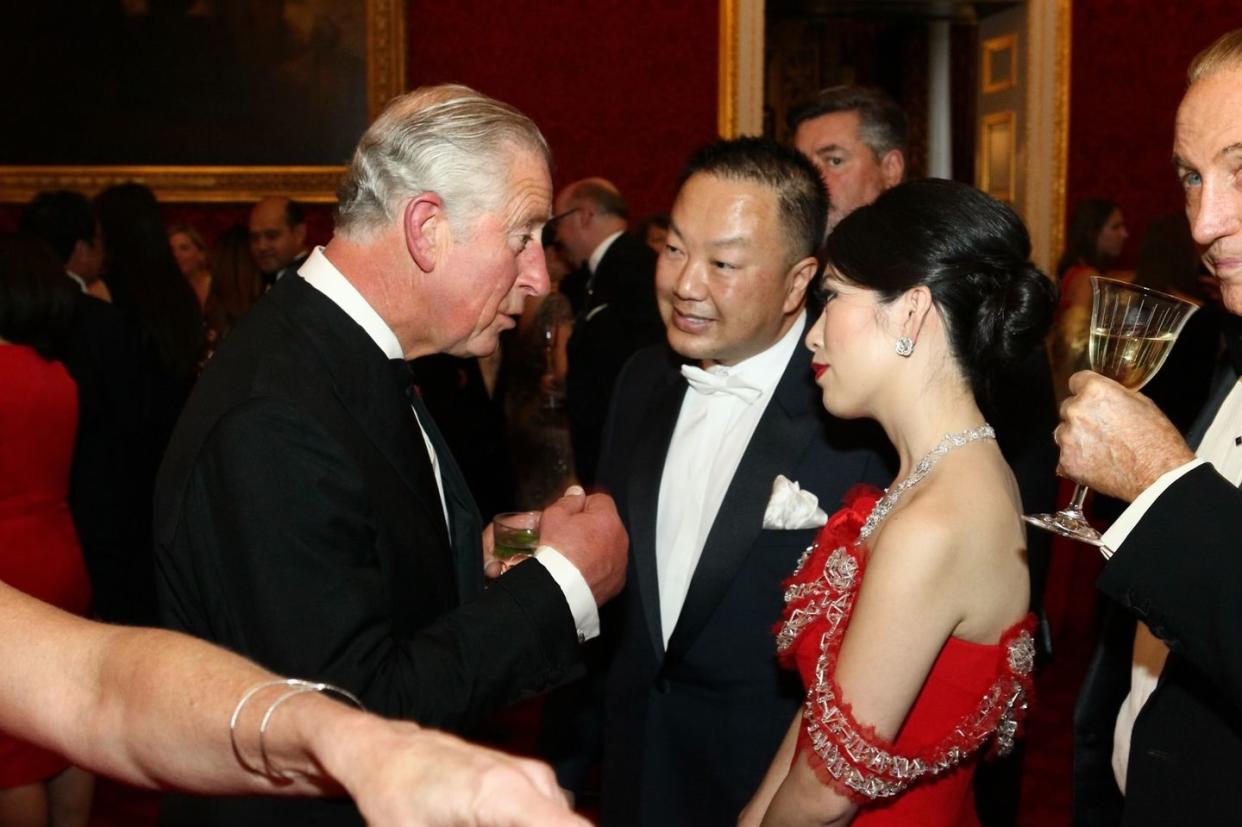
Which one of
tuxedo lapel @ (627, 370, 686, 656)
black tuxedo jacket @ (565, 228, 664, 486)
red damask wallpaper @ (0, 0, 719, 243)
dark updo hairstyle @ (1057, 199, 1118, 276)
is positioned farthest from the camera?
red damask wallpaper @ (0, 0, 719, 243)

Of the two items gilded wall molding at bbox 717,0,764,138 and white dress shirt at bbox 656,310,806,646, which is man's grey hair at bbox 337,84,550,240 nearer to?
white dress shirt at bbox 656,310,806,646

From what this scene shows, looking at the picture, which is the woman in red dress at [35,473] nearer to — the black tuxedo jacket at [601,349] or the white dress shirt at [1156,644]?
the black tuxedo jacket at [601,349]

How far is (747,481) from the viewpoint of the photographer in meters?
2.51

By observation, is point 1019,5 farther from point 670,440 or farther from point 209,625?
point 209,625

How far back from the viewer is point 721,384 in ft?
8.81

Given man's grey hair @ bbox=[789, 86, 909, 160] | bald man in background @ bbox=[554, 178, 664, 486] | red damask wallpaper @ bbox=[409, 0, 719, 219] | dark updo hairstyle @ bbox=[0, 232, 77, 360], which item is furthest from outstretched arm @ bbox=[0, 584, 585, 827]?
red damask wallpaper @ bbox=[409, 0, 719, 219]

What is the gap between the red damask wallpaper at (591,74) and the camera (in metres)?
8.28

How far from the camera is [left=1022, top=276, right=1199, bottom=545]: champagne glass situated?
68.3 inches

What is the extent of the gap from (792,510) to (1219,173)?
0.98m

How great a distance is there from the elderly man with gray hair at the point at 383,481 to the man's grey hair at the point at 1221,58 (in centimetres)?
96

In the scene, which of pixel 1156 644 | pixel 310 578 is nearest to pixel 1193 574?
pixel 1156 644

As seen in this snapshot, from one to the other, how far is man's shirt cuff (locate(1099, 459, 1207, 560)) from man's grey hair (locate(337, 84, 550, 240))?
97 cm

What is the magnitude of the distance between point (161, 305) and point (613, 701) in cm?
298

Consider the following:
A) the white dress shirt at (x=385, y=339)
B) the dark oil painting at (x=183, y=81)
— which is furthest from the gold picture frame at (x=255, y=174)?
the white dress shirt at (x=385, y=339)
